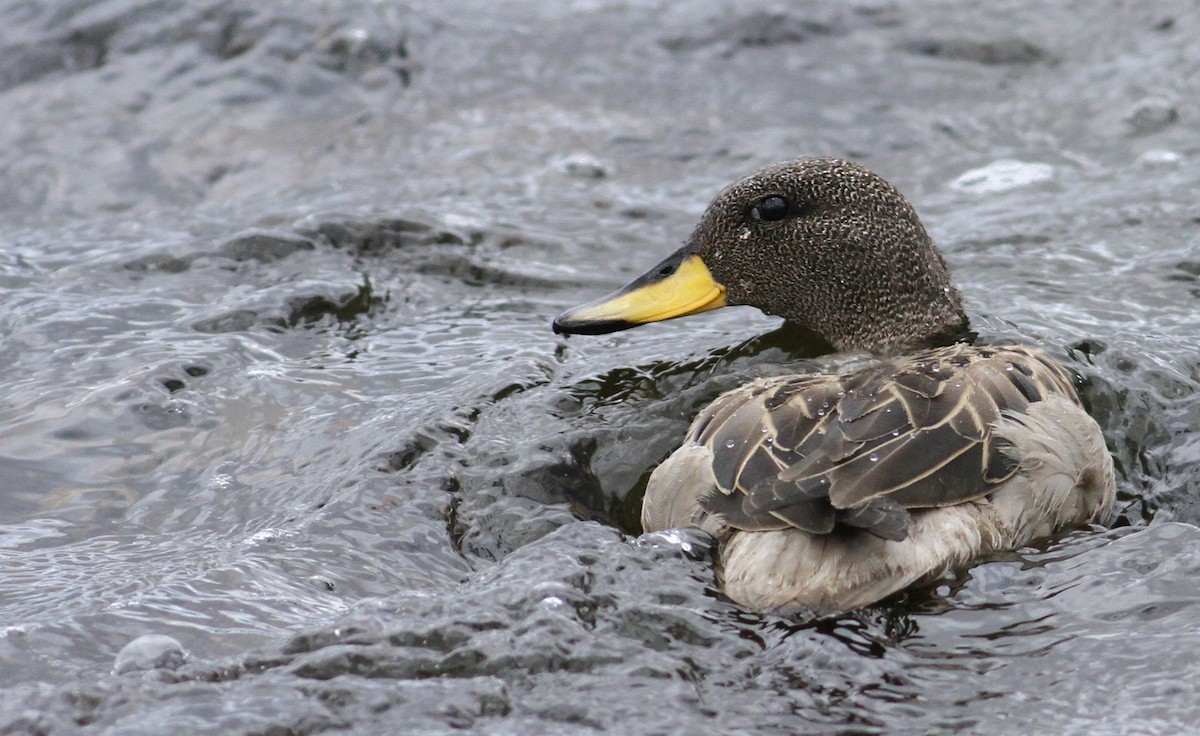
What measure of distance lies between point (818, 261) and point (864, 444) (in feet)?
6.74

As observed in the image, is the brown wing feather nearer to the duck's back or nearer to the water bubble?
the duck's back

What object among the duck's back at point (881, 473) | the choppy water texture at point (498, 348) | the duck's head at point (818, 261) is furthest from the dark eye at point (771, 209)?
the duck's back at point (881, 473)

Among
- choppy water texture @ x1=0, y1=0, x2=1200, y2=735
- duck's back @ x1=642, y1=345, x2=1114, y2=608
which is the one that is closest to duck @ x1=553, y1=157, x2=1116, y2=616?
duck's back @ x1=642, y1=345, x2=1114, y2=608

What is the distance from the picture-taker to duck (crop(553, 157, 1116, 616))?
15.3 feet

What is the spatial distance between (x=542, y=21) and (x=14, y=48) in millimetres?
4050

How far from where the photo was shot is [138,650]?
14.4ft

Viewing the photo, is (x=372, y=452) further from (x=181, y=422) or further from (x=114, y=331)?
(x=114, y=331)

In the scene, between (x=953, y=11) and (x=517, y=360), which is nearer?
(x=517, y=360)

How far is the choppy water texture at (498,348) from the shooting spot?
428cm

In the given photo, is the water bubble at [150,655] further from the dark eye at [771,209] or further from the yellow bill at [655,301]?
the dark eye at [771,209]

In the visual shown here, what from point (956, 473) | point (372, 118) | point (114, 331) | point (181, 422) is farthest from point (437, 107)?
point (956, 473)

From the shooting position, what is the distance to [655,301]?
664cm

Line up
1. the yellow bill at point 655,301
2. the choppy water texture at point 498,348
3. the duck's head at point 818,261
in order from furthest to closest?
1. the duck's head at point 818,261
2. the yellow bill at point 655,301
3. the choppy water texture at point 498,348

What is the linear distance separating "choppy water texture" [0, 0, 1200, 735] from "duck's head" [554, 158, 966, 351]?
1.21ft
